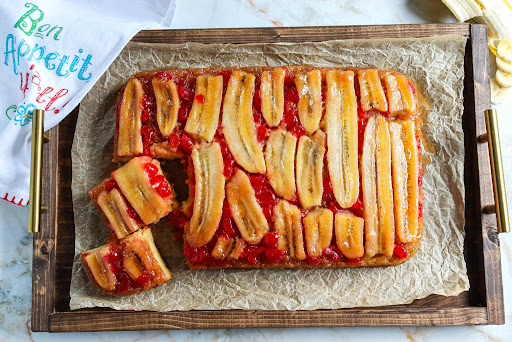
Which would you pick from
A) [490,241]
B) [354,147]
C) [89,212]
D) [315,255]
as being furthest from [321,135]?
[89,212]

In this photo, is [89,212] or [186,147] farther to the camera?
[89,212]

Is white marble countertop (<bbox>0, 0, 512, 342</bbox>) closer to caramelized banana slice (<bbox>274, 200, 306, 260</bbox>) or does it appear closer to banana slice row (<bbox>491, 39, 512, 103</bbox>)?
banana slice row (<bbox>491, 39, 512, 103</bbox>)

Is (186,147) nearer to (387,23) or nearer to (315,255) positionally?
(315,255)

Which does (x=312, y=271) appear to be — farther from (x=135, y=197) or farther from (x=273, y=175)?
(x=135, y=197)

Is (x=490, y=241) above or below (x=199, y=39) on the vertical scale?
below

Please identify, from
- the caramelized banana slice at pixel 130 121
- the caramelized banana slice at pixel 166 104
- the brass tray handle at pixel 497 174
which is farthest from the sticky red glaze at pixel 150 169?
the brass tray handle at pixel 497 174

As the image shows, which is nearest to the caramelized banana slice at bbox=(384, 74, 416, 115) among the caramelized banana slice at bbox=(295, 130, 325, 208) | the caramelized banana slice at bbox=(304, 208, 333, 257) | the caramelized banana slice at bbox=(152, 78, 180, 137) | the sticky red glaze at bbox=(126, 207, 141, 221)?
the caramelized banana slice at bbox=(295, 130, 325, 208)

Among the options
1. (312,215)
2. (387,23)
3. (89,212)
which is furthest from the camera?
(387,23)

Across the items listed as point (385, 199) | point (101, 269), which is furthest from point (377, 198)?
point (101, 269)

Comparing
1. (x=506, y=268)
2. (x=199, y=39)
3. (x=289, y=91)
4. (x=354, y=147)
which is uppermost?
(x=199, y=39)
